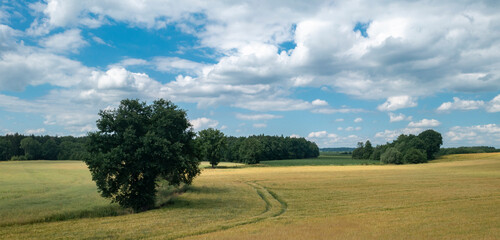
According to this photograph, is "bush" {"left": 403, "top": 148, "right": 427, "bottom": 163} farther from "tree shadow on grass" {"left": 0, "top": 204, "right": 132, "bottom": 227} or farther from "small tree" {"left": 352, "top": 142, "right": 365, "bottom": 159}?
"tree shadow on grass" {"left": 0, "top": 204, "right": 132, "bottom": 227}

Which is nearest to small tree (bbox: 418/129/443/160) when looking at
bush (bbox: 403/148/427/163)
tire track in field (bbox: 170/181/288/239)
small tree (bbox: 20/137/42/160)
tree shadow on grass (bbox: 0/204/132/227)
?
bush (bbox: 403/148/427/163)

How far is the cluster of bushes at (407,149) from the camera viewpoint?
119m

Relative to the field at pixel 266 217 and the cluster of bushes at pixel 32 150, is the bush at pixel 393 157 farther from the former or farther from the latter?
the cluster of bushes at pixel 32 150

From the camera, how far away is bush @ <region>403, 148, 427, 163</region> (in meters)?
119

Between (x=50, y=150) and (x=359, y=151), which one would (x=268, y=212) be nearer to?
(x=50, y=150)

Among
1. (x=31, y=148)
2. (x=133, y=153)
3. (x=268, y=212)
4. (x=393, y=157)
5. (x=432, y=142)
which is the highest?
(x=432, y=142)

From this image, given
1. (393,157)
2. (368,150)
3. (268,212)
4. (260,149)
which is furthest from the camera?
(368,150)

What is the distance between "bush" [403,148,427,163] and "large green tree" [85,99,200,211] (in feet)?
358

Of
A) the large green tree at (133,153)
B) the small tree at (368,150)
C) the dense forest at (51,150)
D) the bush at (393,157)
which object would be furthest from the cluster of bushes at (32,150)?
the small tree at (368,150)

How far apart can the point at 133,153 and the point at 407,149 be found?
407 ft

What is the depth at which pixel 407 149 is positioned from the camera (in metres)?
128

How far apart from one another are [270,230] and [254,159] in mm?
105562

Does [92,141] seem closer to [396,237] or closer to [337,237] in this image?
[337,237]

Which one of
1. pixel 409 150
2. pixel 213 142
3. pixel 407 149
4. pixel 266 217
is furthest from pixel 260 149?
pixel 266 217
